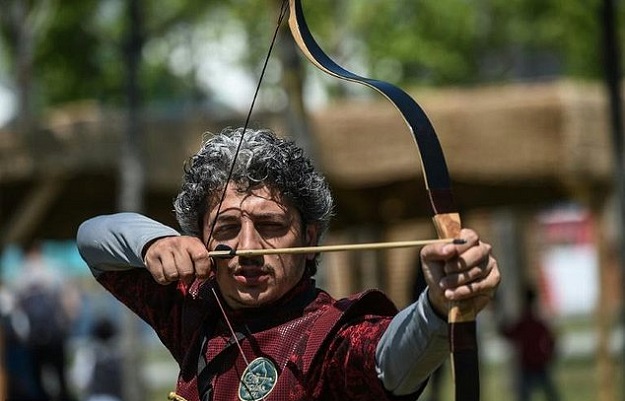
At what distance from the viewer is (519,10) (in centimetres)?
2314

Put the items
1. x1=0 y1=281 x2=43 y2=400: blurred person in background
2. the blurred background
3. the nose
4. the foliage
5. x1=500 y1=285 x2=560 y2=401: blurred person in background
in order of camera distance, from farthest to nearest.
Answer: the foliage, x1=500 y1=285 x2=560 y2=401: blurred person in background, the blurred background, x1=0 y1=281 x2=43 y2=400: blurred person in background, the nose

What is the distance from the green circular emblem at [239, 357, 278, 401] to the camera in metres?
3.70

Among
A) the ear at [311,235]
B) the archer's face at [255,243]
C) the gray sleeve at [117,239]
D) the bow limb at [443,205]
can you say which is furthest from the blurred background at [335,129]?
the bow limb at [443,205]

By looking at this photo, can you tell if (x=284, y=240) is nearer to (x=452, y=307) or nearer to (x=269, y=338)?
(x=269, y=338)

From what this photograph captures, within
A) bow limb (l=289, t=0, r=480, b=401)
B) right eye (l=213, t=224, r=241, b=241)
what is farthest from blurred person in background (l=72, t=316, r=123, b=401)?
bow limb (l=289, t=0, r=480, b=401)

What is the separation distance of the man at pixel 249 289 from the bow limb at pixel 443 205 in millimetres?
104

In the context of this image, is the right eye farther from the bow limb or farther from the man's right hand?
the bow limb

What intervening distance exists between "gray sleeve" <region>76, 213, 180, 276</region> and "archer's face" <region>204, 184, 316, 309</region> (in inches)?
5.3

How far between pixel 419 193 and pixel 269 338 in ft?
40.2

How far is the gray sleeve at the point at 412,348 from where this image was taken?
3.23m

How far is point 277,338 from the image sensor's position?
377cm

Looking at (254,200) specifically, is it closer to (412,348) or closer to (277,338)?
(277,338)

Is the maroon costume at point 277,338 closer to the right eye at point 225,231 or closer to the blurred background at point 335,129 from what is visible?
the right eye at point 225,231

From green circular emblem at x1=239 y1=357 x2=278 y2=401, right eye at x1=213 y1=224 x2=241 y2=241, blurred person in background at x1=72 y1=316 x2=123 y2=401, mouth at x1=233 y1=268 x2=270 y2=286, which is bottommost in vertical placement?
blurred person in background at x1=72 y1=316 x2=123 y2=401
